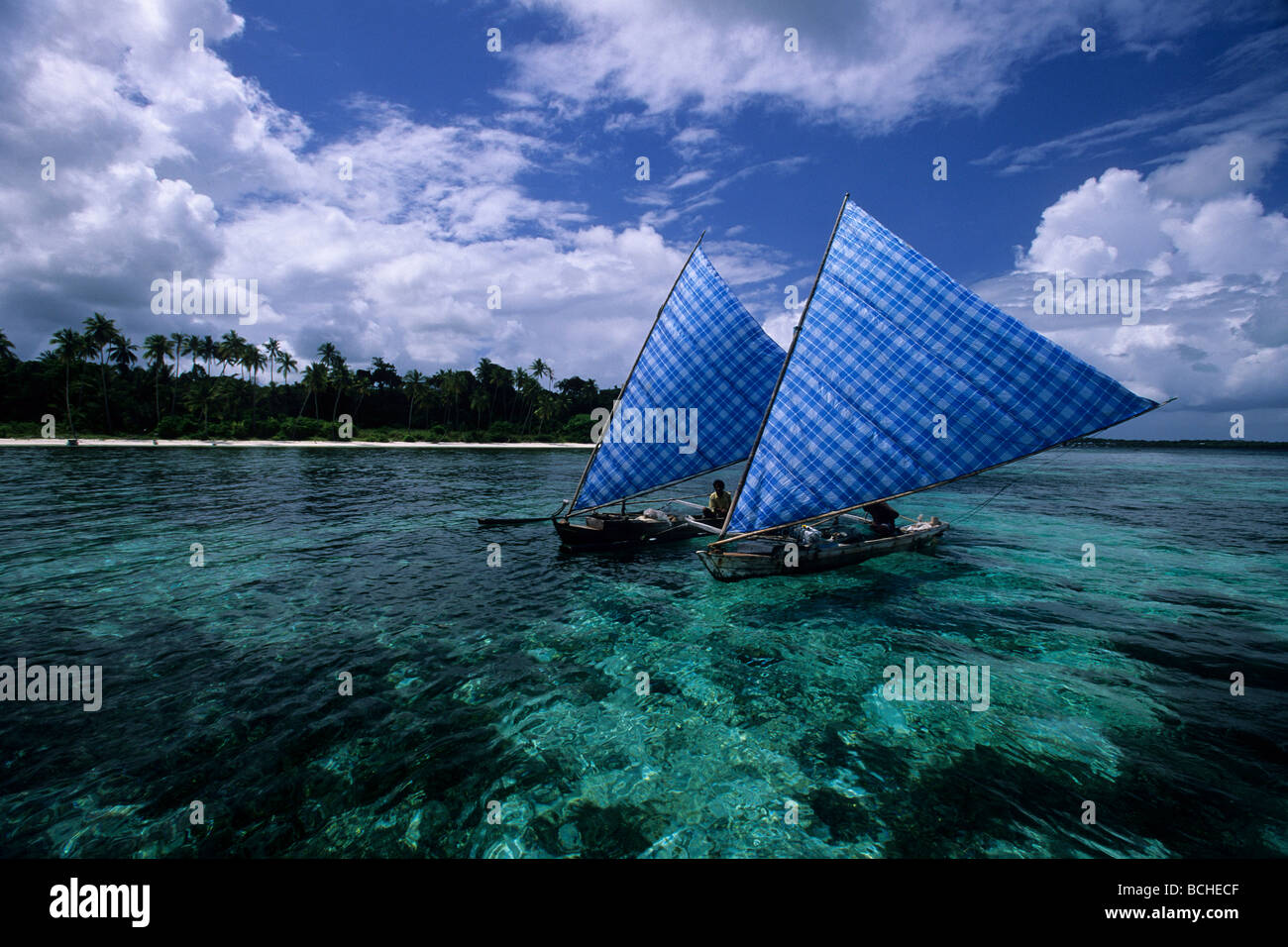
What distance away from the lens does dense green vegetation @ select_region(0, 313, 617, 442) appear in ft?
292

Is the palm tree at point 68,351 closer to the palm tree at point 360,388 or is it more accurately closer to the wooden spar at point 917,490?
the palm tree at point 360,388

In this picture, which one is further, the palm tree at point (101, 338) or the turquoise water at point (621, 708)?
the palm tree at point (101, 338)

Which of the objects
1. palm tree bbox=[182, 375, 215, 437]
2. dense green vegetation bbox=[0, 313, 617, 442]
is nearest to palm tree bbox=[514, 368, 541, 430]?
dense green vegetation bbox=[0, 313, 617, 442]

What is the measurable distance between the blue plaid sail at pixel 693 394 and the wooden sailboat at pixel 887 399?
177 inches

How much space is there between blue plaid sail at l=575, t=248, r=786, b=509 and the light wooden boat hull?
16.3 feet

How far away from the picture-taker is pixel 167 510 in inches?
1196

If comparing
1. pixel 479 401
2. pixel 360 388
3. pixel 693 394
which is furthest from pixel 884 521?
pixel 360 388

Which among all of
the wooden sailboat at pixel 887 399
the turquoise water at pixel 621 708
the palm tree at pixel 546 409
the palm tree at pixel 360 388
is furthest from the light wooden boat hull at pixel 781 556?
the palm tree at pixel 546 409

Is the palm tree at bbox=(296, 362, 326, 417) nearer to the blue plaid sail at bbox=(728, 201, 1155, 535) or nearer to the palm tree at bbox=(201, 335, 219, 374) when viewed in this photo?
the palm tree at bbox=(201, 335, 219, 374)

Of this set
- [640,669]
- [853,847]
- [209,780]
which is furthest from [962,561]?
[209,780]

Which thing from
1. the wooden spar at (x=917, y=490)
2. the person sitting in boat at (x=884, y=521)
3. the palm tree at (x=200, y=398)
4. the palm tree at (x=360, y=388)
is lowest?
the person sitting in boat at (x=884, y=521)

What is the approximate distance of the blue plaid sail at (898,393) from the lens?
47.2 feet
